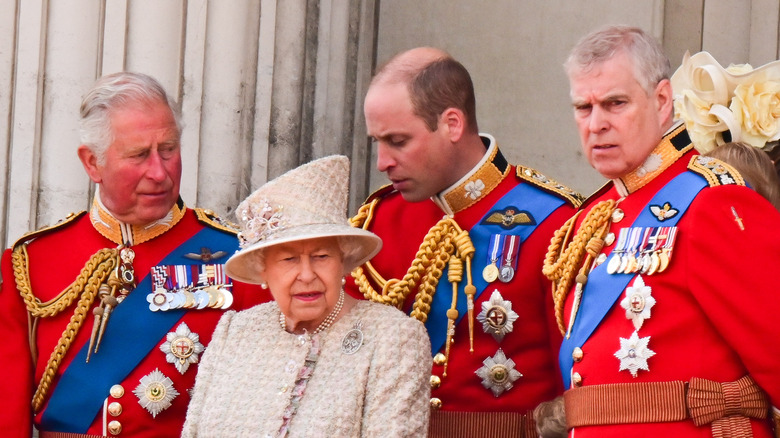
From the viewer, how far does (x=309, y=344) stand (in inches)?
142

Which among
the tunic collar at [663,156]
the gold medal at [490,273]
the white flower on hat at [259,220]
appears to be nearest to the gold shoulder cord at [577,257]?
the tunic collar at [663,156]

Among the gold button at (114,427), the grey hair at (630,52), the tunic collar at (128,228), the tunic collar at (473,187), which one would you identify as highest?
the grey hair at (630,52)

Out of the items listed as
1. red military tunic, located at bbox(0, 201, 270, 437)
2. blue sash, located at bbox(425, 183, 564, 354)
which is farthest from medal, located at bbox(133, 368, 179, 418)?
blue sash, located at bbox(425, 183, 564, 354)

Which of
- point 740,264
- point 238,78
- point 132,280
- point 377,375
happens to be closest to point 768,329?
point 740,264

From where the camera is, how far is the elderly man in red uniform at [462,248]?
404 centimetres

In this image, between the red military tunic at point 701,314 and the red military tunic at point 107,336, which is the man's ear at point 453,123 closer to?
the red military tunic at point 107,336

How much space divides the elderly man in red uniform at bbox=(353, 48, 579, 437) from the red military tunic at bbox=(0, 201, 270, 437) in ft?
1.66

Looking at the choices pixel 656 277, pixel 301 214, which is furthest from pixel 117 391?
pixel 656 277

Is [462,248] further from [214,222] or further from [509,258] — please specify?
[214,222]

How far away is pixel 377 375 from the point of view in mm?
3486

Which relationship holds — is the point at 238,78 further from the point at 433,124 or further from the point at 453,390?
the point at 453,390

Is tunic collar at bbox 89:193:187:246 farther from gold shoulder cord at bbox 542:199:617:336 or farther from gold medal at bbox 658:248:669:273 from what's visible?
gold medal at bbox 658:248:669:273

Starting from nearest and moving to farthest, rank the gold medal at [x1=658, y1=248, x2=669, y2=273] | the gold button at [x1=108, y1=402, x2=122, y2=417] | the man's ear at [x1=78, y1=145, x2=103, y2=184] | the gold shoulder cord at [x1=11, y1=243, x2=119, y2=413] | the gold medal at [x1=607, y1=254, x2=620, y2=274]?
1. the gold medal at [x1=658, y1=248, x2=669, y2=273]
2. the gold medal at [x1=607, y1=254, x2=620, y2=274]
3. the gold button at [x1=108, y1=402, x2=122, y2=417]
4. the gold shoulder cord at [x1=11, y1=243, x2=119, y2=413]
5. the man's ear at [x1=78, y1=145, x2=103, y2=184]

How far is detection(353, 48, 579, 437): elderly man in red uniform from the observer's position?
13.3 feet
